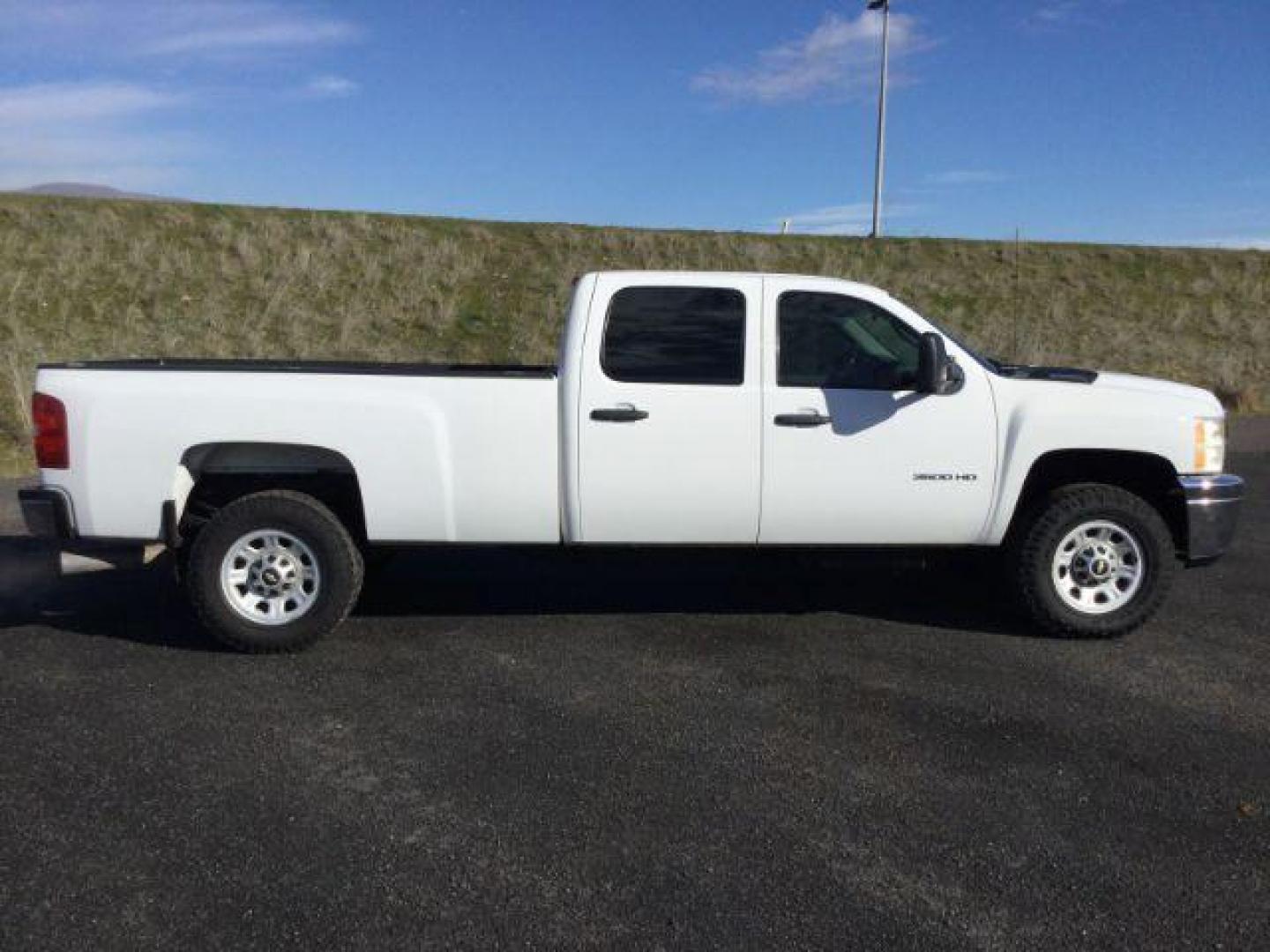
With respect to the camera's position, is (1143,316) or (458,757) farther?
(1143,316)

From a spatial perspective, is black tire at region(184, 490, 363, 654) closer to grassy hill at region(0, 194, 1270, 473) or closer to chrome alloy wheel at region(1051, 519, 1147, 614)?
chrome alloy wheel at region(1051, 519, 1147, 614)

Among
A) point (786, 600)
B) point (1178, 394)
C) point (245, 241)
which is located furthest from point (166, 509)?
point (245, 241)

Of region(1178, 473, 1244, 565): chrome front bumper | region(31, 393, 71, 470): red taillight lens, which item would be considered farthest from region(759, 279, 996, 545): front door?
region(31, 393, 71, 470): red taillight lens

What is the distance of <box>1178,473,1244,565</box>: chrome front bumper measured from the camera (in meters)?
5.93

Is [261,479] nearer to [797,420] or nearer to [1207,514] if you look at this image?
[797,420]

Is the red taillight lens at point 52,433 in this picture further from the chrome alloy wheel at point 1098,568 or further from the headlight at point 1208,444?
the headlight at point 1208,444

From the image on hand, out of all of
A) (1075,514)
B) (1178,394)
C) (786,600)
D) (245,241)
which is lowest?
(786,600)

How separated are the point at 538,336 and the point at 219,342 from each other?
6504mm

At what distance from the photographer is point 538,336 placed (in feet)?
78.8

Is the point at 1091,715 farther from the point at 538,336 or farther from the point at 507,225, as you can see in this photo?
the point at 507,225

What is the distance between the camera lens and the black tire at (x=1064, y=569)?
19.5ft

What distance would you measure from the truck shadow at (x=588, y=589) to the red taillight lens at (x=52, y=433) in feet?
3.62

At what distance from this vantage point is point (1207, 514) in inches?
234

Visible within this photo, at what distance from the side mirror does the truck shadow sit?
936mm
